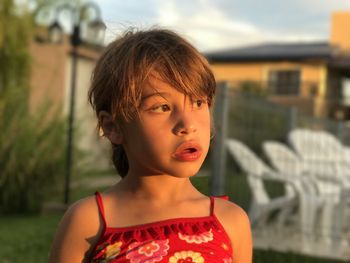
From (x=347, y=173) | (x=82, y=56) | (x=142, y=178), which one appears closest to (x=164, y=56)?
(x=142, y=178)

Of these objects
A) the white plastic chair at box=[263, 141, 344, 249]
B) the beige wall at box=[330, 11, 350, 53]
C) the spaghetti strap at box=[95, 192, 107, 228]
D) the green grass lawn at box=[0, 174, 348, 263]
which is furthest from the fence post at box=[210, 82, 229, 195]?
the beige wall at box=[330, 11, 350, 53]

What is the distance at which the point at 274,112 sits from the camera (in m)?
8.44

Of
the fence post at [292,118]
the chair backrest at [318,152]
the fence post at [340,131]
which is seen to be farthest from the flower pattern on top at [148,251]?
the fence post at [340,131]

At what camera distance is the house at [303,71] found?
28094 millimetres

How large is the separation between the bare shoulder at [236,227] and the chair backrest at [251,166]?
5031 mm

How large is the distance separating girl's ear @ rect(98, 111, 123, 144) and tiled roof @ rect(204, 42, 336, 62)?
27530 millimetres

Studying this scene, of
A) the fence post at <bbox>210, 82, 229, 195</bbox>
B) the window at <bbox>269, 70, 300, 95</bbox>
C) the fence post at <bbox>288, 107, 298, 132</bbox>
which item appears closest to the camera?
the fence post at <bbox>210, 82, 229, 195</bbox>

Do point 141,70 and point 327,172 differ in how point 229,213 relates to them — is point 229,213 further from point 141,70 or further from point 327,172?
point 327,172

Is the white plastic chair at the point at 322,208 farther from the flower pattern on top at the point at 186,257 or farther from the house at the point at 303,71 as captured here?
the house at the point at 303,71

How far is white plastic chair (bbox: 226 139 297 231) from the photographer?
6824 mm

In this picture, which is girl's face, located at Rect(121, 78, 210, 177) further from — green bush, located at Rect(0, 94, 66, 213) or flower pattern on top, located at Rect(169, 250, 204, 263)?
green bush, located at Rect(0, 94, 66, 213)

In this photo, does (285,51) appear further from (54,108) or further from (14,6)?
(54,108)

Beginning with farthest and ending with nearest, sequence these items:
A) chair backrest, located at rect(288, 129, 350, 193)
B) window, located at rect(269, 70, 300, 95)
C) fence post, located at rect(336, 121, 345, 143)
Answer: window, located at rect(269, 70, 300, 95) < fence post, located at rect(336, 121, 345, 143) < chair backrest, located at rect(288, 129, 350, 193)

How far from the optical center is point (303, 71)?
103 feet
